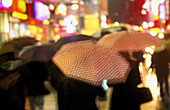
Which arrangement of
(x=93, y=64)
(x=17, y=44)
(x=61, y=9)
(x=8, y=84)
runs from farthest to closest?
1. (x=61, y=9)
2. (x=17, y=44)
3. (x=8, y=84)
4. (x=93, y=64)

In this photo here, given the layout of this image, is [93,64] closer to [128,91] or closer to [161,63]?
[128,91]

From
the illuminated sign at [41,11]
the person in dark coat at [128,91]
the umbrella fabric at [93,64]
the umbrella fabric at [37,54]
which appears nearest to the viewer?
the umbrella fabric at [93,64]

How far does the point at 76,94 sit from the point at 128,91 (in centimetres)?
63

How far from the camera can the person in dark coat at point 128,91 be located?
275 cm

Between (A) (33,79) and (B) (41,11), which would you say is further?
(B) (41,11)

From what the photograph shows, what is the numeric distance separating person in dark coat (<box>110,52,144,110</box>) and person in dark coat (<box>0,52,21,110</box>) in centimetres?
138

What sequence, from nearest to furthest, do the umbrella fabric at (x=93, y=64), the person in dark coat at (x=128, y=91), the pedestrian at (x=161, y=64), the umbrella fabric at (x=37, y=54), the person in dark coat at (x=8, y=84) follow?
the umbrella fabric at (x=93, y=64), the person in dark coat at (x=128, y=91), the person in dark coat at (x=8, y=84), the umbrella fabric at (x=37, y=54), the pedestrian at (x=161, y=64)

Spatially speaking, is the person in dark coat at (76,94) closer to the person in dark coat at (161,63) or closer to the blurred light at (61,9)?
the person in dark coat at (161,63)

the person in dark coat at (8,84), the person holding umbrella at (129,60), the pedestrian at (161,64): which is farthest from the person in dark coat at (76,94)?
the pedestrian at (161,64)

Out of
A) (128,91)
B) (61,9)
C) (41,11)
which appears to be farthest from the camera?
(61,9)

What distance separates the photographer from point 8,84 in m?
3.06

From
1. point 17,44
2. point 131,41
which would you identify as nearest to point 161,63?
point 131,41

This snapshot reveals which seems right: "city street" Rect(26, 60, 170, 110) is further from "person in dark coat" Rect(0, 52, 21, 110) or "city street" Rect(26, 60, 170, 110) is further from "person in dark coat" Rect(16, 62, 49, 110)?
"person in dark coat" Rect(0, 52, 21, 110)

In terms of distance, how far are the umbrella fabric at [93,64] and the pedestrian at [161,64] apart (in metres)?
2.31
